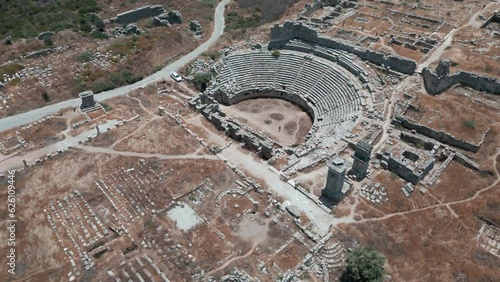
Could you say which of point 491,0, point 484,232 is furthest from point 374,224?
point 491,0

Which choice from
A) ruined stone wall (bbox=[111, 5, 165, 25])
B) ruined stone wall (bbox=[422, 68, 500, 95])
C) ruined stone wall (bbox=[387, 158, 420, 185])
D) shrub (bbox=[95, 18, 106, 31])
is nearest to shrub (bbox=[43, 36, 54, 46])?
shrub (bbox=[95, 18, 106, 31])

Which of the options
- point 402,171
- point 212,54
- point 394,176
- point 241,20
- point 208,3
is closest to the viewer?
point 402,171

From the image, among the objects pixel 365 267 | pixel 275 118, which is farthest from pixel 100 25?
pixel 365 267

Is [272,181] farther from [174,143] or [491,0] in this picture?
[491,0]

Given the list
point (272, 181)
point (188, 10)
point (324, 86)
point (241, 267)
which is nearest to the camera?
point (241, 267)

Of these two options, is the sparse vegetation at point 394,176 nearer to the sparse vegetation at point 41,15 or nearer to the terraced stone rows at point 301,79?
the terraced stone rows at point 301,79

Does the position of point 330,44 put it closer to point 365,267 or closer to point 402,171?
point 402,171

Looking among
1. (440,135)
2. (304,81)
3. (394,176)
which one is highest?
(440,135)
